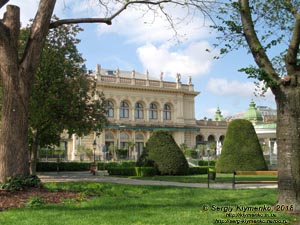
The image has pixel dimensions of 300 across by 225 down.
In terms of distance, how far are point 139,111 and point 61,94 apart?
2053 inches

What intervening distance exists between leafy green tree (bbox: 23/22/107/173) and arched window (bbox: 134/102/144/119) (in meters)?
48.5

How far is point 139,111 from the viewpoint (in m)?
74.6

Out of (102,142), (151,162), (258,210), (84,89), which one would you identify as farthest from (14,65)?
(102,142)

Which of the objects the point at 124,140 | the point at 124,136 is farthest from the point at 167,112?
the point at 124,140

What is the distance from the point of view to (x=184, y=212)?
7.84m

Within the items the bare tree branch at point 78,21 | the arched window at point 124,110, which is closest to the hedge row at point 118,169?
the bare tree branch at point 78,21

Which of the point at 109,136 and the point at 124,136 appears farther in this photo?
the point at 124,136

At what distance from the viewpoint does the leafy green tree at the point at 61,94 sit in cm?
2183

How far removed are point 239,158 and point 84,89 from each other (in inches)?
395

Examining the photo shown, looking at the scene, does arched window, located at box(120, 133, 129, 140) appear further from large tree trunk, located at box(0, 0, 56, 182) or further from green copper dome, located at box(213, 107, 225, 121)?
large tree trunk, located at box(0, 0, 56, 182)

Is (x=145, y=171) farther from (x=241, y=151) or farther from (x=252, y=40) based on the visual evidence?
(x=252, y=40)

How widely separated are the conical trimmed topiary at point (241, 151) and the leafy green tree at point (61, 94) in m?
7.85

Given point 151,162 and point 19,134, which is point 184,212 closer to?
point 19,134

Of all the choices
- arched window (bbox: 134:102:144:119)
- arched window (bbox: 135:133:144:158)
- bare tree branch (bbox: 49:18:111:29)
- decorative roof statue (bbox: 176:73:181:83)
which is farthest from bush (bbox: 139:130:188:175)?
decorative roof statue (bbox: 176:73:181:83)
